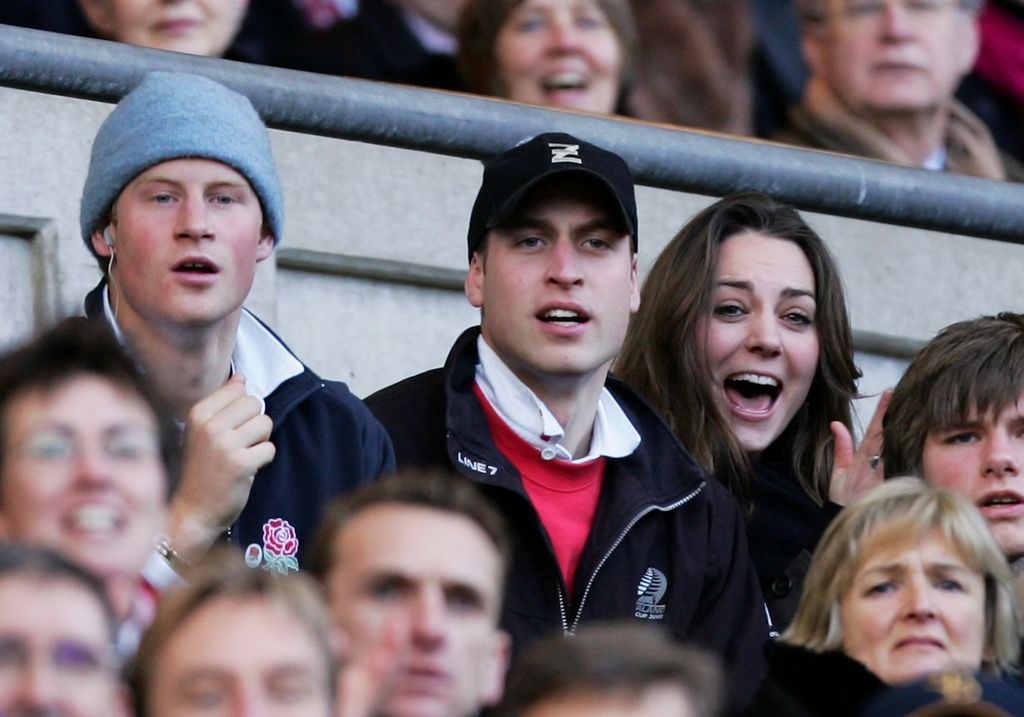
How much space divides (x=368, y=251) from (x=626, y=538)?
180cm

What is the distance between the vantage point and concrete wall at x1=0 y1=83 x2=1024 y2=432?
698 cm

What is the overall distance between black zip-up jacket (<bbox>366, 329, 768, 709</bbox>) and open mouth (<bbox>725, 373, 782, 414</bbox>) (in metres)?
0.59

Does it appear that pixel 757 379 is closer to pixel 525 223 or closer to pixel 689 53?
pixel 525 223

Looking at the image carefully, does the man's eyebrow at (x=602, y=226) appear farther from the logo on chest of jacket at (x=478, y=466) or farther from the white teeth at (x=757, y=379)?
the white teeth at (x=757, y=379)

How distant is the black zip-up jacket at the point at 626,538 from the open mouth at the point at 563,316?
0.68ft

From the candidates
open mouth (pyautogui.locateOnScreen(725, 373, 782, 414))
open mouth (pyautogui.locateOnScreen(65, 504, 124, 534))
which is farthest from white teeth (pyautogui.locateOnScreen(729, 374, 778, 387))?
open mouth (pyautogui.locateOnScreen(65, 504, 124, 534))

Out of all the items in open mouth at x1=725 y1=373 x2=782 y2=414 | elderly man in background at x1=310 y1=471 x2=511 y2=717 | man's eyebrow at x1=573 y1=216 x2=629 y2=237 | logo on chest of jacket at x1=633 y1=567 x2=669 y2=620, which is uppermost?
man's eyebrow at x1=573 y1=216 x2=629 y2=237

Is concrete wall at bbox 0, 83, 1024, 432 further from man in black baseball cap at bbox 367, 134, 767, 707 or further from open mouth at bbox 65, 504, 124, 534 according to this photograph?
open mouth at bbox 65, 504, 124, 534

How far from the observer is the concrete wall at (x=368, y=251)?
698cm

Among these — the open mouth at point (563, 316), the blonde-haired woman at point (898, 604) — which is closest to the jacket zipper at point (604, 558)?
the open mouth at point (563, 316)

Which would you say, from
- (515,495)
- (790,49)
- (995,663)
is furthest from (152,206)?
(790,49)

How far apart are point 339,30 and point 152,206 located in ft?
5.62

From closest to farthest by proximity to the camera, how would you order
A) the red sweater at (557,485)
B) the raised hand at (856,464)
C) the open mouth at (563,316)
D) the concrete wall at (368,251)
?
the red sweater at (557,485)
the open mouth at (563,316)
the raised hand at (856,464)
the concrete wall at (368,251)

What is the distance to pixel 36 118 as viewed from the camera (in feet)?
23.1
